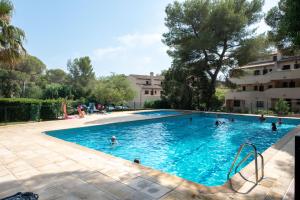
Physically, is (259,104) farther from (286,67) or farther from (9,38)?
(9,38)

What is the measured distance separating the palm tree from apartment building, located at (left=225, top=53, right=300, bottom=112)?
79.4ft

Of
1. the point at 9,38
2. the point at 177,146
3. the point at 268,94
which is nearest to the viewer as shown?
the point at 9,38

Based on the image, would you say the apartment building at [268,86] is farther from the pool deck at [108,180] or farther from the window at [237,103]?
the pool deck at [108,180]

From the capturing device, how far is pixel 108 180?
4445 millimetres

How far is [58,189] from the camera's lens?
400cm

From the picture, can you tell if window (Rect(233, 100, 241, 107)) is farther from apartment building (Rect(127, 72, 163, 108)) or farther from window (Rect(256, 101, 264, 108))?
apartment building (Rect(127, 72, 163, 108))

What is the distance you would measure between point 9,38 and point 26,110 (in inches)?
250

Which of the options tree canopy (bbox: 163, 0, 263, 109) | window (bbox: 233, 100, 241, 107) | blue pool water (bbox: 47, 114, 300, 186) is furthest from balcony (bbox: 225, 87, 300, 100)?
blue pool water (bbox: 47, 114, 300, 186)

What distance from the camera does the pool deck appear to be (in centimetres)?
379

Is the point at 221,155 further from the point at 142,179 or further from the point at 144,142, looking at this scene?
the point at 142,179

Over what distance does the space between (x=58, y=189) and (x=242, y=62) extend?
975 inches

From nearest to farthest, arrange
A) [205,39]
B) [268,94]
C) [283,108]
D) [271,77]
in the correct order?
[283,108] → [205,39] → [268,94] → [271,77]

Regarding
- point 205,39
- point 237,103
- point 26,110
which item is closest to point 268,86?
point 237,103

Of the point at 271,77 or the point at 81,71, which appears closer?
the point at 271,77
